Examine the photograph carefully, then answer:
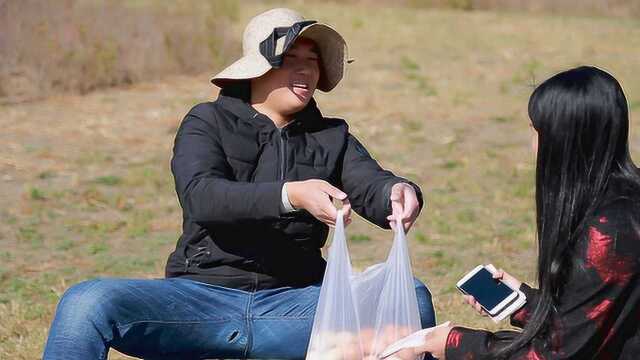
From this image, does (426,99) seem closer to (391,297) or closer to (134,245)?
(134,245)

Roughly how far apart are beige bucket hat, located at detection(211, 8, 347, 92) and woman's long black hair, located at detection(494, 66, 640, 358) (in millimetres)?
931

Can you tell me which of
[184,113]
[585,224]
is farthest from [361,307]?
[184,113]

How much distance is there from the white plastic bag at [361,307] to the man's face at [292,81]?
590mm

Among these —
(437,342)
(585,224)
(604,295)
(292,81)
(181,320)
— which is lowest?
(181,320)

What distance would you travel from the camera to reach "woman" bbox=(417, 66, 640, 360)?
2.90m

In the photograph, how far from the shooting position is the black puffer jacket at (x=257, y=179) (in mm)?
3566

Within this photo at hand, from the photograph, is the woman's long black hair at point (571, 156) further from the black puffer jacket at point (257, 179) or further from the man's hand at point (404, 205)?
the black puffer jacket at point (257, 179)

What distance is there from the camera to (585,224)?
115 inches

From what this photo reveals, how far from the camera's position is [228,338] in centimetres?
359

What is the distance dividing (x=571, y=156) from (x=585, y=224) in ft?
0.51

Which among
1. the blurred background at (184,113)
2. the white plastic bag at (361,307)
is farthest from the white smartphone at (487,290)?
the blurred background at (184,113)

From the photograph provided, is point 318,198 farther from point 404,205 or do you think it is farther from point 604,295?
point 604,295

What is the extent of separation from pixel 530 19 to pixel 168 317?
14592 mm

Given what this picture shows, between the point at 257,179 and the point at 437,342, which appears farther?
the point at 257,179
